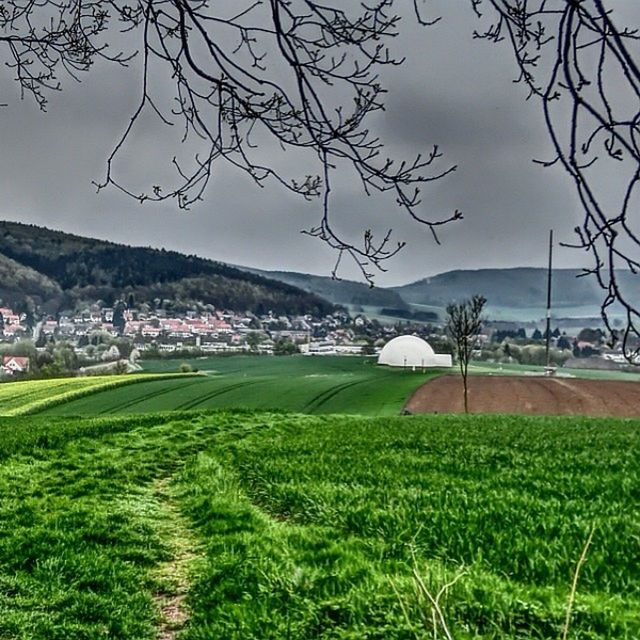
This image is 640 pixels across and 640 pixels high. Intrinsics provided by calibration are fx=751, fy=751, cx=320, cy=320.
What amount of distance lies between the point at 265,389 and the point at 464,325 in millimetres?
5384

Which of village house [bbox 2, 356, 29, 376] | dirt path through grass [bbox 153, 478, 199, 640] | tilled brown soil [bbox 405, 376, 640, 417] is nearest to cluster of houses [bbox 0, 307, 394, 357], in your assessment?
village house [bbox 2, 356, 29, 376]

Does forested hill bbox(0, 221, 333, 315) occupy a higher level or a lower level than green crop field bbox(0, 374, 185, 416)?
higher

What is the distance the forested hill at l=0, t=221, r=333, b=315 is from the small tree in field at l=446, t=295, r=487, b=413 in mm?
3374

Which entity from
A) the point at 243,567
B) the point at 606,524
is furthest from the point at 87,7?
the point at 606,524

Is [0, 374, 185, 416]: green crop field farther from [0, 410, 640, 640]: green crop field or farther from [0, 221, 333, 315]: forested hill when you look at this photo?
[0, 410, 640, 640]: green crop field

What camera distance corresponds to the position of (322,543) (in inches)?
174

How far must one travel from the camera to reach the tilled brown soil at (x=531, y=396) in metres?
17.5

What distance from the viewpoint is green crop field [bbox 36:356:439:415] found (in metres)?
16.9

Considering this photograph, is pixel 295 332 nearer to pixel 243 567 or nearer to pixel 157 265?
pixel 157 265

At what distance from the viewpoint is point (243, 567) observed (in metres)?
3.96

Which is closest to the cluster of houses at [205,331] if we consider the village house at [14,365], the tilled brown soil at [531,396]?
the village house at [14,365]

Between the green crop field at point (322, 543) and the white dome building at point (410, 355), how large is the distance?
406 inches

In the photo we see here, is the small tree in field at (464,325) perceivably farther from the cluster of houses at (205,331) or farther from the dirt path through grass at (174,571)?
the dirt path through grass at (174,571)

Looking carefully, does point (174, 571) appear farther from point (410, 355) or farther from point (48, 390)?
point (410, 355)
